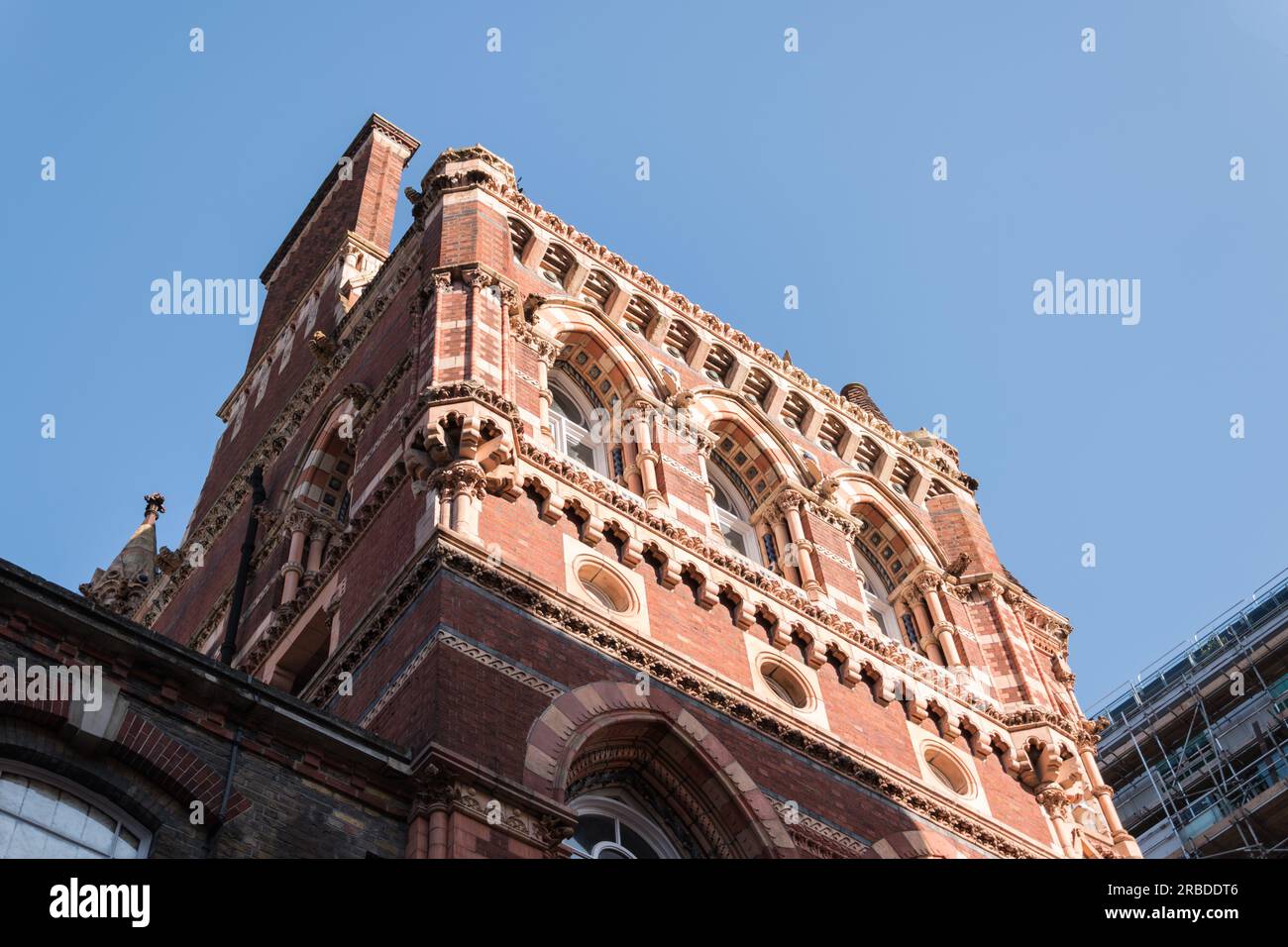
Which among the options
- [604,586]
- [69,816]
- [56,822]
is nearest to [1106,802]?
[604,586]

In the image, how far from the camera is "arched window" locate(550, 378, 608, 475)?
1194 inches

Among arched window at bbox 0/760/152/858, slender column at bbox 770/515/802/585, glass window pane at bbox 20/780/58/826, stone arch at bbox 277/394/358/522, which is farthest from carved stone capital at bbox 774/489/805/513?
glass window pane at bbox 20/780/58/826

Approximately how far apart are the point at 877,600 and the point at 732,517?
10.7ft

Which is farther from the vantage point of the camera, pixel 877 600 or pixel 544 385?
pixel 877 600

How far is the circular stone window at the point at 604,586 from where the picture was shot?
2525 cm

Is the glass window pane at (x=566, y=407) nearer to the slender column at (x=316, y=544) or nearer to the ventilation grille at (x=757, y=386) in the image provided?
the slender column at (x=316, y=544)

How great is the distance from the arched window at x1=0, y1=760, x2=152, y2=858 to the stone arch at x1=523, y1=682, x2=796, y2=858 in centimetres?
651

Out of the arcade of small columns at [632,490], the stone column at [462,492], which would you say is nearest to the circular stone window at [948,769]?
the arcade of small columns at [632,490]

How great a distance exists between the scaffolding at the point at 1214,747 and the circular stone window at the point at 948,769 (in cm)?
1946

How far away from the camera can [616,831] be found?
23031 millimetres

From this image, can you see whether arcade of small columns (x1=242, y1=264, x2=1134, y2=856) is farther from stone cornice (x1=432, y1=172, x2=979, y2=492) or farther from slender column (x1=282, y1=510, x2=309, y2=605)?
stone cornice (x1=432, y1=172, x2=979, y2=492)

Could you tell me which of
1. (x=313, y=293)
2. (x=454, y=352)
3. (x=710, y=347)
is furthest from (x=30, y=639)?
(x=313, y=293)

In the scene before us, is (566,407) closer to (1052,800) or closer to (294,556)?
(294,556)

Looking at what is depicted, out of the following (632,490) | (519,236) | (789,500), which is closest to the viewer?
(632,490)
